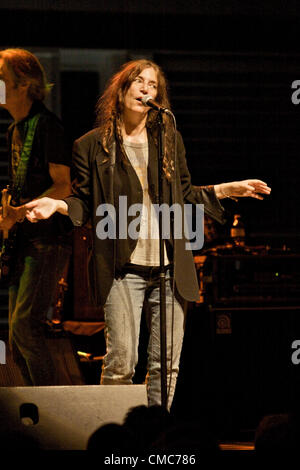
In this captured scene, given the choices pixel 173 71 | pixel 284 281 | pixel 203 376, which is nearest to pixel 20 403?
pixel 203 376

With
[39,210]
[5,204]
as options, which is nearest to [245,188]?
[39,210]

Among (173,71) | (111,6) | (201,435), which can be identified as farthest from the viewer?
(173,71)

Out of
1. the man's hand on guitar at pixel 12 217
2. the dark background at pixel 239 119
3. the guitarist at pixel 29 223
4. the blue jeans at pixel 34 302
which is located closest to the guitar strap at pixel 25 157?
the guitarist at pixel 29 223

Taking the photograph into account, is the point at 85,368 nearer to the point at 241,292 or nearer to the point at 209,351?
the point at 209,351

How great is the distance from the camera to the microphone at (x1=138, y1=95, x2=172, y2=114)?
3.14 meters

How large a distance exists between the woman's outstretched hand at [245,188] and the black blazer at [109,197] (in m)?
0.20

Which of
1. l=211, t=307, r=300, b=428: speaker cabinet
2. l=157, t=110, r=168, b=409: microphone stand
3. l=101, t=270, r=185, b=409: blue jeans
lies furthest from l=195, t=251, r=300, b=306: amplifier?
l=157, t=110, r=168, b=409: microphone stand

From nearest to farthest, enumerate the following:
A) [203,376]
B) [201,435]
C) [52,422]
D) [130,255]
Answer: [201,435] < [52,422] < [130,255] < [203,376]

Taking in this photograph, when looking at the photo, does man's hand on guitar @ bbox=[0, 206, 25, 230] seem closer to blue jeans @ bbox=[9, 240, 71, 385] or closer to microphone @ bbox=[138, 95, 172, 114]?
blue jeans @ bbox=[9, 240, 71, 385]

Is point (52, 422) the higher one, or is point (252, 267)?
point (252, 267)

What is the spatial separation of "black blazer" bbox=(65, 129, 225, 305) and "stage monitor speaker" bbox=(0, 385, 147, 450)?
1.69 feet

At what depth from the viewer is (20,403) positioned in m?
2.84

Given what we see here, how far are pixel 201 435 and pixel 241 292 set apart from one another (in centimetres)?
286

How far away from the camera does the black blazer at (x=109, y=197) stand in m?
3.29
